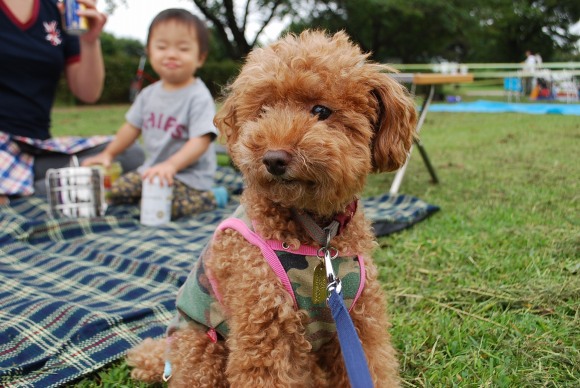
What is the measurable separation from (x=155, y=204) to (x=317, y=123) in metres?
2.87

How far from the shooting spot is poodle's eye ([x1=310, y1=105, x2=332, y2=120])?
5.30 feet

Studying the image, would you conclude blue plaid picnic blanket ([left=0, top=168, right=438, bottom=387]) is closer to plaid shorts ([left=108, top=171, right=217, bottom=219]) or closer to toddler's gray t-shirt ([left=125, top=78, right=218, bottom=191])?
plaid shorts ([left=108, top=171, right=217, bottom=219])

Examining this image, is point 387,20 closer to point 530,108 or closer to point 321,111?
point 530,108

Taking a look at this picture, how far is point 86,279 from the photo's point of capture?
9.97 ft

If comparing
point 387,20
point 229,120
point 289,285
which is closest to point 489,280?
point 289,285

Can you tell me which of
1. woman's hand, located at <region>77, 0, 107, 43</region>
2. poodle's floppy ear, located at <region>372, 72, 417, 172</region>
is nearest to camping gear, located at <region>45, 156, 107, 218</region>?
woman's hand, located at <region>77, 0, 107, 43</region>

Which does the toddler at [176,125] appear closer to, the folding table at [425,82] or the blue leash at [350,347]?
the folding table at [425,82]

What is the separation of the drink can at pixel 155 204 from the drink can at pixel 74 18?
126 centimetres

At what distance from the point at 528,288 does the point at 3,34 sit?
4497 millimetres

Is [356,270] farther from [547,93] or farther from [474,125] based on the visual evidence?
[547,93]

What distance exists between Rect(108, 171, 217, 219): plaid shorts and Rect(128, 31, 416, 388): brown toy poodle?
2.54m

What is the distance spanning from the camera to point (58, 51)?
463 cm

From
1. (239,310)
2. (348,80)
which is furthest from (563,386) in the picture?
(348,80)

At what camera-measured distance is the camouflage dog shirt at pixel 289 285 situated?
1611 millimetres
